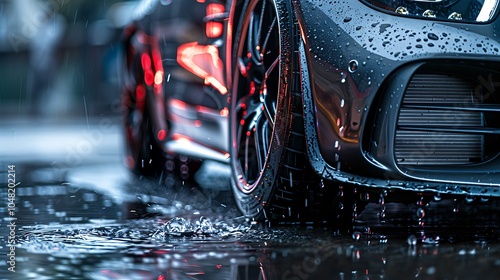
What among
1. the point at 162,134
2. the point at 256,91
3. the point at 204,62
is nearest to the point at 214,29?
the point at 204,62

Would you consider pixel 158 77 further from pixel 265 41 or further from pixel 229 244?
pixel 229 244

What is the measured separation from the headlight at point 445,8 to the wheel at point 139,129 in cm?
296

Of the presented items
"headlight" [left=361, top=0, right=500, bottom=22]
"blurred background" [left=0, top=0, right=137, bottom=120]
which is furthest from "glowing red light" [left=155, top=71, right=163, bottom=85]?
"blurred background" [left=0, top=0, right=137, bottom=120]

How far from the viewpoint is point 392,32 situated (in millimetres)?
3855

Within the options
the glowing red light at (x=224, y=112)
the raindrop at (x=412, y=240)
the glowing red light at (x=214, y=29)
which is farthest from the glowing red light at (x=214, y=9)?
the raindrop at (x=412, y=240)

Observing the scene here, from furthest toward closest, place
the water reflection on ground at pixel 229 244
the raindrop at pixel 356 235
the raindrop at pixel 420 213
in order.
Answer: the raindrop at pixel 420 213
the raindrop at pixel 356 235
the water reflection on ground at pixel 229 244

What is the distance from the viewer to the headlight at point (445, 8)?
153 inches

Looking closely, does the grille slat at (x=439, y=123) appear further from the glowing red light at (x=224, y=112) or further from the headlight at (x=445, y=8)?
the glowing red light at (x=224, y=112)

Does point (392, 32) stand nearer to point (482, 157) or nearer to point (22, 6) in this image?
point (482, 157)

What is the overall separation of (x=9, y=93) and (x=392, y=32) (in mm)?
24049

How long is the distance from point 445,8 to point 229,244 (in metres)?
1.24

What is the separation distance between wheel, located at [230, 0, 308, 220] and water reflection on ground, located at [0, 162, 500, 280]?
0.15m

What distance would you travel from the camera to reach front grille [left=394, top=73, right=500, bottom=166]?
12.9 feet

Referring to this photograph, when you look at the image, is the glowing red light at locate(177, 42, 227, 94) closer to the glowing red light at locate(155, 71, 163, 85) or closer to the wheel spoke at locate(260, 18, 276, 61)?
the glowing red light at locate(155, 71, 163, 85)
